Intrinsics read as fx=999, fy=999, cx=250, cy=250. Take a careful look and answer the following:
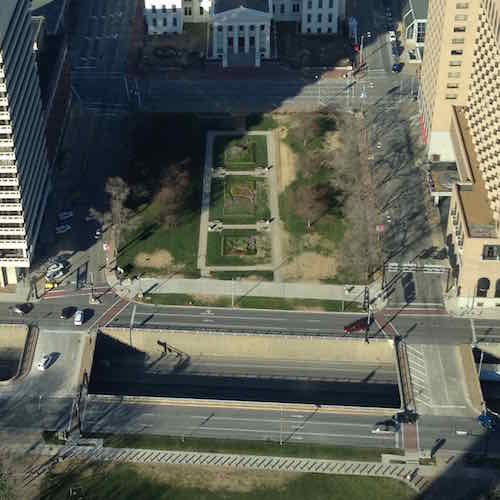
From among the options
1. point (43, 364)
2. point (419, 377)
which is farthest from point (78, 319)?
point (419, 377)

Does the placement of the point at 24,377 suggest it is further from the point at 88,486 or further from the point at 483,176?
the point at 483,176

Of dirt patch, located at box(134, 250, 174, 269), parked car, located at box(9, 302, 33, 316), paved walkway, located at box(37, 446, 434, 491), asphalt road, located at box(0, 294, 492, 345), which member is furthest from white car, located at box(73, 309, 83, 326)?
paved walkway, located at box(37, 446, 434, 491)

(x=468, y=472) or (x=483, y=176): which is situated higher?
(x=483, y=176)

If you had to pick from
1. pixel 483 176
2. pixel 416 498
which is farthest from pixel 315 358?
pixel 483 176

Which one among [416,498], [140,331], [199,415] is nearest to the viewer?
[416,498]

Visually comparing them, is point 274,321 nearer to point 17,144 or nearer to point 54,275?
point 54,275

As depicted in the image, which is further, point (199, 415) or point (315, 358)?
point (315, 358)
